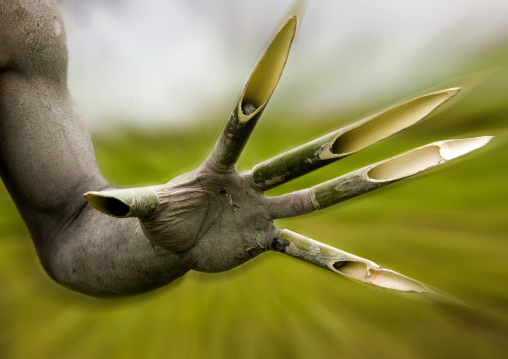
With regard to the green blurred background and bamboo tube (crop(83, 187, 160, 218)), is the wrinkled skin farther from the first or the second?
the green blurred background

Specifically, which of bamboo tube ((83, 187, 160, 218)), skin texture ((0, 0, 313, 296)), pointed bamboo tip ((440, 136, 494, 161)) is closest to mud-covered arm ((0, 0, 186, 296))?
skin texture ((0, 0, 313, 296))

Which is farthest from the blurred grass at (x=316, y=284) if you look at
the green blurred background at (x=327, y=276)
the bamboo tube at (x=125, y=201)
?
the bamboo tube at (x=125, y=201)

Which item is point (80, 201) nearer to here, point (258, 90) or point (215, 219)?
point (215, 219)

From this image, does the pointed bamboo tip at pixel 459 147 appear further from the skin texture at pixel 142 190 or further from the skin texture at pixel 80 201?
the skin texture at pixel 80 201

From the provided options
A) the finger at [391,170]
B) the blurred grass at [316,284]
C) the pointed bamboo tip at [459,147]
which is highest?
the pointed bamboo tip at [459,147]

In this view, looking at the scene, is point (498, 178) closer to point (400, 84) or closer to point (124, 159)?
point (400, 84)

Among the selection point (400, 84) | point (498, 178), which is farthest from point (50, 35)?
point (498, 178)

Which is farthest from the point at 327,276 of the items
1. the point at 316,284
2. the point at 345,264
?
the point at 345,264
